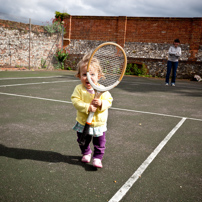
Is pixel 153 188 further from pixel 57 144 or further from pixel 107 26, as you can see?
pixel 107 26

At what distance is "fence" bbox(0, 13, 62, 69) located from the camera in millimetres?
15031

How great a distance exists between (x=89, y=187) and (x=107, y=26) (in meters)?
18.1

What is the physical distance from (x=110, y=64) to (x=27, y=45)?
15.3 metres

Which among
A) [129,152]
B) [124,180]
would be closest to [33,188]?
[124,180]

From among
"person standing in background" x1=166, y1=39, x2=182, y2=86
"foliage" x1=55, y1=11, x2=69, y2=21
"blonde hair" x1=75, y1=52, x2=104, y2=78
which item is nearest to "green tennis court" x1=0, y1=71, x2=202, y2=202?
"blonde hair" x1=75, y1=52, x2=104, y2=78

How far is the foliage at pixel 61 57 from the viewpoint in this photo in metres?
19.8

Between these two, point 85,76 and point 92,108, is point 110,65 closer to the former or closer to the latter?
point 85,76

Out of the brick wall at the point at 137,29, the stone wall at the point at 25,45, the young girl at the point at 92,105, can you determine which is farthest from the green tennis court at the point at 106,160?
the brick wall at the point at 137,29

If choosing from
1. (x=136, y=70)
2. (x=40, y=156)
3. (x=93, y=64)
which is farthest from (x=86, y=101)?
(x=136, y=70)

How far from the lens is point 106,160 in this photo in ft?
9.46

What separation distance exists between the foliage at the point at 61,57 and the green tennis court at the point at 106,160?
1512cm

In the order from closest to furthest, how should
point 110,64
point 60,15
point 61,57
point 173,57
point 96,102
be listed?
point 96,102 → point 110,64 → point 173,57 → point 61,57 → point 60,15

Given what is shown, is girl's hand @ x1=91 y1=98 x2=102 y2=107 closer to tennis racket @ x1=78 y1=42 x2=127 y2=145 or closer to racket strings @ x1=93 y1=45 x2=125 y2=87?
tennis racket @ x1=78 y1=42 x2=127 y2=145

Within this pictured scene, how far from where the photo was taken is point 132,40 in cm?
1883
